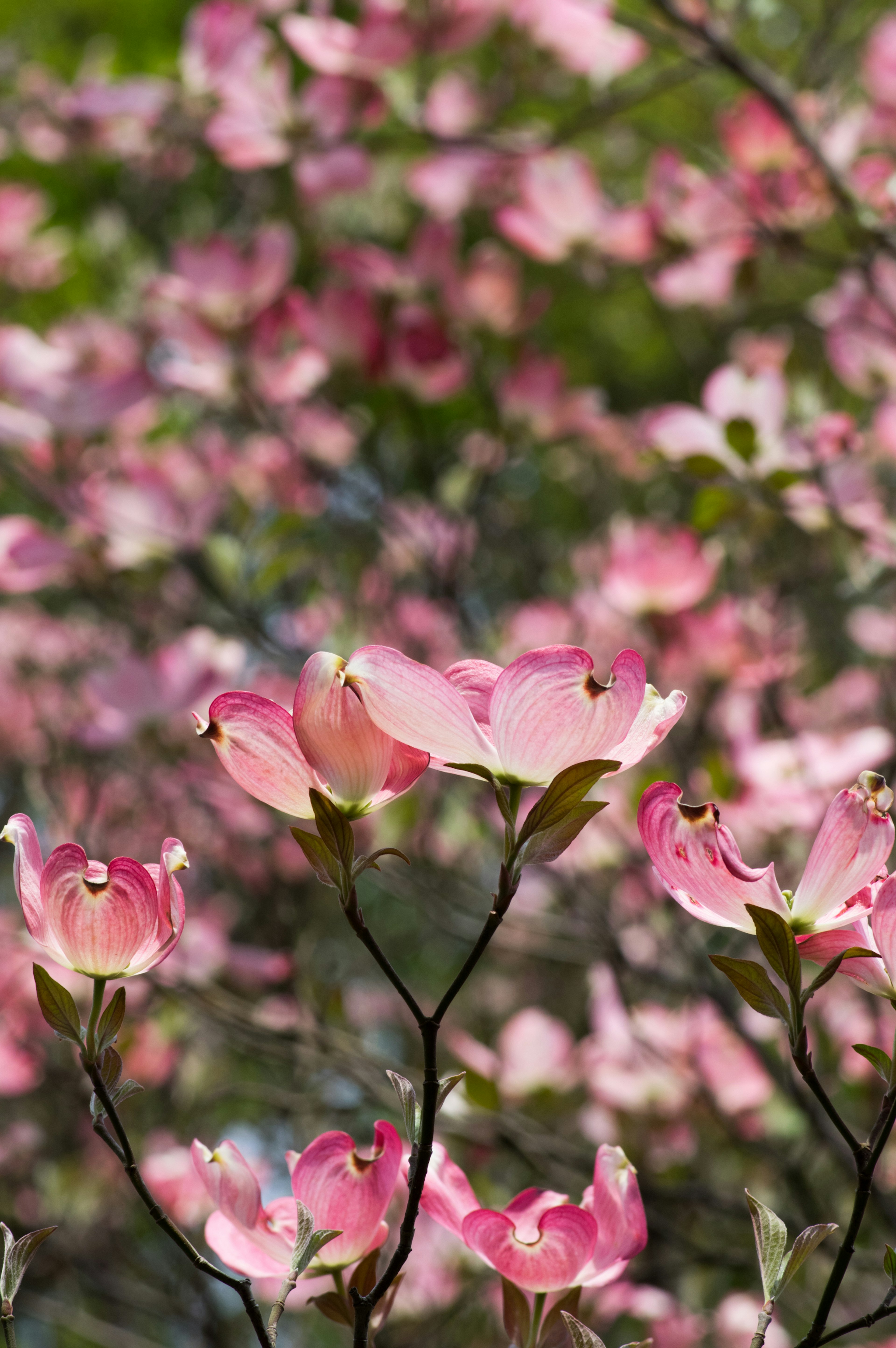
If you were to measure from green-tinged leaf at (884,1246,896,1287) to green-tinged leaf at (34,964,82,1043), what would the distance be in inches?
11.3

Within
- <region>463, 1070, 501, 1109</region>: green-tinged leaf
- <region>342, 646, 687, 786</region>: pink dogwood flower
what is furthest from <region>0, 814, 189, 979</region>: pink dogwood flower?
<region>463, 1070, 501, 1109</region>: green-tinged leaf

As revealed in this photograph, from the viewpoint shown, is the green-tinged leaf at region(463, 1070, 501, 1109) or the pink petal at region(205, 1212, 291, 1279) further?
the green-tinged leaf at region(463, 1070, 501, 1109)

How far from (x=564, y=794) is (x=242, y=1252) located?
0.23 meters

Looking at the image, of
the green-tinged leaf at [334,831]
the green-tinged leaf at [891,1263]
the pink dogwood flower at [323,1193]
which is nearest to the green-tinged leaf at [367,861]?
the green-tinged leaf at [334,831]

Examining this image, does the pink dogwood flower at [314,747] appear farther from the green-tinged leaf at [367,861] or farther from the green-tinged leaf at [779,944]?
the green-tinged leaf at [779,944]

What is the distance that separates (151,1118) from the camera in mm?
1899

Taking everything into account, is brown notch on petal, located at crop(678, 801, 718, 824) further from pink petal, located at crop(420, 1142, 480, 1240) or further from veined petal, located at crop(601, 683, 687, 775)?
pink petal, located at crop(420, 1142, 480, 1240)

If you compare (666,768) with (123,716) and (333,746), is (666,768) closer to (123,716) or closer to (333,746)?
(123,716)

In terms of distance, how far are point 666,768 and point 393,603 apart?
65 cm

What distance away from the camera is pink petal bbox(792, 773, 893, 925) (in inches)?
15.7

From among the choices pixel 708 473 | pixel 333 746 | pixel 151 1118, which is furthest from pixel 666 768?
pixel 151 1118

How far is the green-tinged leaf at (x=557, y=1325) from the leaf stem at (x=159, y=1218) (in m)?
0.12

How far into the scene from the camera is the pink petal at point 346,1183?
44 cm

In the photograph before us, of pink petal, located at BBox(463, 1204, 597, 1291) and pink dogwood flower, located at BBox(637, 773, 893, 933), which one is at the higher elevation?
pink dogwood flower, located at BBox(637, 773, 893, 933)
